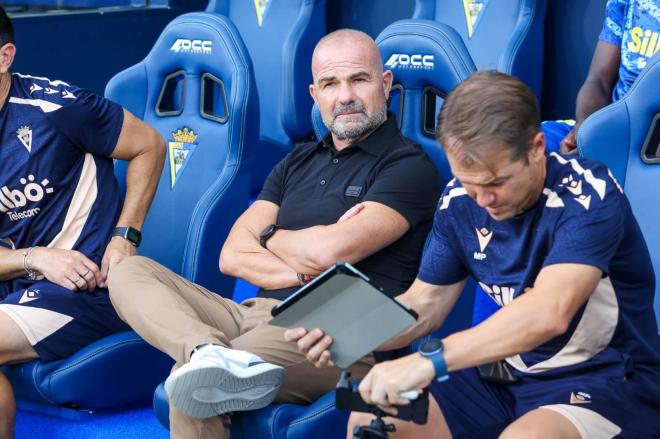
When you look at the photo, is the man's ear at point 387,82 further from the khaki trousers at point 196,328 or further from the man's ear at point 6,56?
the man's ear at point 6,56

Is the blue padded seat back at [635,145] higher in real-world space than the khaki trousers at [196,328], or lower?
higher

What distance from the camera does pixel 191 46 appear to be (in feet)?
10.0

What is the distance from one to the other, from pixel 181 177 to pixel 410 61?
780 mm

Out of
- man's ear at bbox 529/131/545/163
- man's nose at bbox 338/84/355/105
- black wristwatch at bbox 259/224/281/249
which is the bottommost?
black wristwatch at bbox 259/224/281/249

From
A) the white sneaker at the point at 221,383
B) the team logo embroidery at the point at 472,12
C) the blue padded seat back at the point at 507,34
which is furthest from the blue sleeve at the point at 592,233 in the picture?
the team logo embroidery at the point at 472,12

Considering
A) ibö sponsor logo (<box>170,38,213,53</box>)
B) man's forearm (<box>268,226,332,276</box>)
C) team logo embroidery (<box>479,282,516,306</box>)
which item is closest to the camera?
team logo embroidery (<box>479,282,516,306</box>)

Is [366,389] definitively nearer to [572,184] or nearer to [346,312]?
[346,312]

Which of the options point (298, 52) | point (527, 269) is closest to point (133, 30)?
point (298, 52)

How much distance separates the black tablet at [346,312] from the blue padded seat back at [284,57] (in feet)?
8.72

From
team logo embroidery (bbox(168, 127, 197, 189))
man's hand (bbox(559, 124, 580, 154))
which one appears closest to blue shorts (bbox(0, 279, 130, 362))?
team logo embroidery (bbox(168, 127, 197, 189))

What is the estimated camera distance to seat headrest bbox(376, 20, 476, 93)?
2627 millimetres

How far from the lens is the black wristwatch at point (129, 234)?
2797mm

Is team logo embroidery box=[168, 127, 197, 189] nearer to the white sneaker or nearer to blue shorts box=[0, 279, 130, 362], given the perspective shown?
blue shorts box=[0, 279, 130, 362]

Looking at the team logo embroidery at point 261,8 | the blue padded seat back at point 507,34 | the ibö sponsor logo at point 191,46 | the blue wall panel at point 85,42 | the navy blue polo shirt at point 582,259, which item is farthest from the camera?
the team logo embroidery at point 261,8
